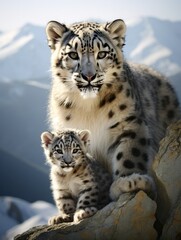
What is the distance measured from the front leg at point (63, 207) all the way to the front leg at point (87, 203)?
8.6 inches

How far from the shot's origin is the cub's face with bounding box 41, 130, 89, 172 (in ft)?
17.3

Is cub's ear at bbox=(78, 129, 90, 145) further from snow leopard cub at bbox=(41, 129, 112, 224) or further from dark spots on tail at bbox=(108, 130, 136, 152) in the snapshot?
dark spots on tail at bbox=(108, 130, 136, 152)

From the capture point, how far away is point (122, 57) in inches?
231

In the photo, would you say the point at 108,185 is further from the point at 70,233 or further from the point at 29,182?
the point at 29,182

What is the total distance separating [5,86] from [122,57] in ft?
226

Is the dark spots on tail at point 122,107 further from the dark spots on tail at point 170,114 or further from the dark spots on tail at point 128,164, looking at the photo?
the dark spots on tail at point 170,114

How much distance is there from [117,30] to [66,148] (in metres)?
1.46

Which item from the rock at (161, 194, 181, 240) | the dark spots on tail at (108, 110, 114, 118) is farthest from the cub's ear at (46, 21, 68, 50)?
the rock at (161, 194, 181, 240)

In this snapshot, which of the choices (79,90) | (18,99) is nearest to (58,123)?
(79,90)

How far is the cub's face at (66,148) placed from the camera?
527 cm

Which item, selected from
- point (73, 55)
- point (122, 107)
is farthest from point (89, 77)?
point (122, 107)

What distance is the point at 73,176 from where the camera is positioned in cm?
536

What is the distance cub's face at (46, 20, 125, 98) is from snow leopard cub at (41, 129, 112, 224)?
1.66 feet

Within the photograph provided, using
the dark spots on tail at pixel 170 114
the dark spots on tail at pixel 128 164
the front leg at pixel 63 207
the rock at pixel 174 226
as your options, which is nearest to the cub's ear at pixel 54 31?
the dark spots on tail at pixel 128 164
